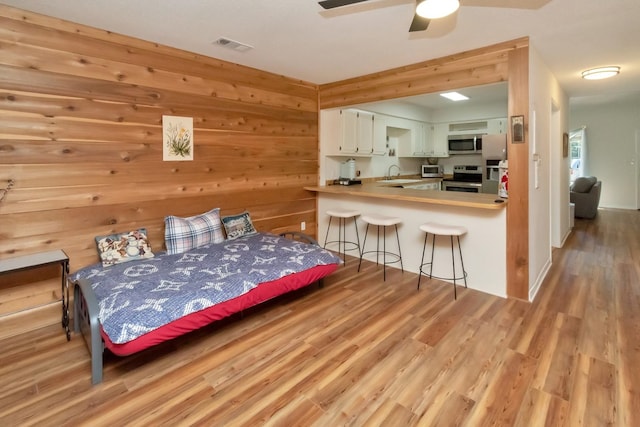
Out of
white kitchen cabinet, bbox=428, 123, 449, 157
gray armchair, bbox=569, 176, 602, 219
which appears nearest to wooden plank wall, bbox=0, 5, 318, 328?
white kitchen cabinet, bbox=428, 123, 449, 157

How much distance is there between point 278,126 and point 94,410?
348cm

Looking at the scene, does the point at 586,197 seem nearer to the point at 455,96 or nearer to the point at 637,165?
the point at 637,165

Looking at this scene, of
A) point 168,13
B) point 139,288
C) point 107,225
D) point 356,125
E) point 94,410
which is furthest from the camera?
point 356,125

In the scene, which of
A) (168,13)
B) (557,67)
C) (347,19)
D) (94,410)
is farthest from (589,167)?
(94,410)

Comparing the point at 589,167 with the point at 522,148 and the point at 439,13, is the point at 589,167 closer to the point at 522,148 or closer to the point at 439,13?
the point at 522,148

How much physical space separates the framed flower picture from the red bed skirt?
1.70 metres

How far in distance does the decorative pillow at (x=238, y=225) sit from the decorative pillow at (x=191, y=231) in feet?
0.31

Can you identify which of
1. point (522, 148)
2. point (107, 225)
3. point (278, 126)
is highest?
point (278, 126)

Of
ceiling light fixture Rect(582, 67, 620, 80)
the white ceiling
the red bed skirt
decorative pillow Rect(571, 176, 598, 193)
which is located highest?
ceiling light fixture Rect(582, 67, 620, 80)

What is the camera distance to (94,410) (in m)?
1.87

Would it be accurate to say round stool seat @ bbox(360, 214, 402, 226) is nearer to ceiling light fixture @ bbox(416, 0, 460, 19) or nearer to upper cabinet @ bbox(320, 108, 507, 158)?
upper cabinet @ bbox(320, 108, 507, 158)

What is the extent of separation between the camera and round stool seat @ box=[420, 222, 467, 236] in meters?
3.34

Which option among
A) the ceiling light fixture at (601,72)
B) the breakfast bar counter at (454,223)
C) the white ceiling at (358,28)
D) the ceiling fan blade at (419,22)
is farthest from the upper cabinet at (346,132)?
the ceiling light fixture at (601,72)

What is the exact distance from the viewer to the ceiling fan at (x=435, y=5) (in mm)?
1981
